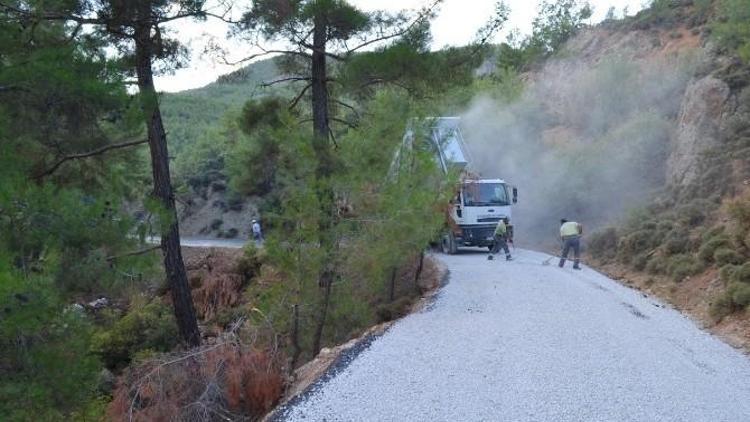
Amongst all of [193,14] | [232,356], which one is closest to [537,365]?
[232,356]

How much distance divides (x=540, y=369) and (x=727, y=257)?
794 centimetres

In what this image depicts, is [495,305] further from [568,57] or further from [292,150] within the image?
[568,57]

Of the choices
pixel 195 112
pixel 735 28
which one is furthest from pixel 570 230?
pixel 195 112

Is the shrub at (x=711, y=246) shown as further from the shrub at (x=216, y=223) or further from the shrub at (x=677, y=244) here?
the shrub at (x=216, y=223)

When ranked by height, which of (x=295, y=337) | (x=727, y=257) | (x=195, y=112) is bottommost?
(x=295, y=337)

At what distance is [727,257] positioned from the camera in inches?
571

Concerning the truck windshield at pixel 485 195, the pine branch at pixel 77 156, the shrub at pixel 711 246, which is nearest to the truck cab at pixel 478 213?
the truck windshield at pixel 485 195

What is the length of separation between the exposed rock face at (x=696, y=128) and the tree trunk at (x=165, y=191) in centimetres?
1849

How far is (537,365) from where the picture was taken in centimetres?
905

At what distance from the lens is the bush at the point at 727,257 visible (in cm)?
1424

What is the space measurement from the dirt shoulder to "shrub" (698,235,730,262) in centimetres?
61

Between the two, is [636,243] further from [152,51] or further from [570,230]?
[152,51]

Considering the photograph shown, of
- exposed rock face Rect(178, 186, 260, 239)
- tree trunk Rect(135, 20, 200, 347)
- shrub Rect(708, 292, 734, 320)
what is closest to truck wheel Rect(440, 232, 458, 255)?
shrub Rect(708, 292, 734, 320)

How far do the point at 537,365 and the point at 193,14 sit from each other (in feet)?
27.3
